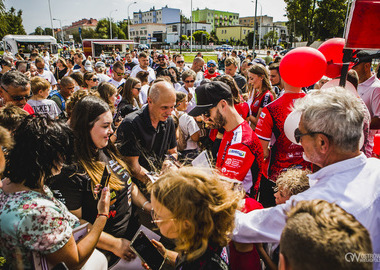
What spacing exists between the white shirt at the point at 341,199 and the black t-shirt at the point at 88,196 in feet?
3.78

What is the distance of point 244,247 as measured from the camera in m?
1.50

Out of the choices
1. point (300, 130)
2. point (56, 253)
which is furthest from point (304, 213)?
point (56, 253)

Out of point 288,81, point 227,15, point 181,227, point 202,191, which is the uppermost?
point 227,15

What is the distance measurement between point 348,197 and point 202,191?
30.3 inches

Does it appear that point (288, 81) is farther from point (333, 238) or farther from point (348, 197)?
point (333, 238)

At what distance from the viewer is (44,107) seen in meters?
4.37

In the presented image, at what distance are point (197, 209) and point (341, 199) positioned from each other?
2.49ft

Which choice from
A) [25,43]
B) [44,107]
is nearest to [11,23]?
[25,43]

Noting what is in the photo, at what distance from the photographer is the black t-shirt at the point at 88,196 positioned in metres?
1.77

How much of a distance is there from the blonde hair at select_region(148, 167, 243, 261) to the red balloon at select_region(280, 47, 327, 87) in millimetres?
1873

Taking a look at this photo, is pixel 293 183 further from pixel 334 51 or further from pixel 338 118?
pixel 334 51

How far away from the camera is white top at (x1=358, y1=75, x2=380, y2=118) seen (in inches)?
131

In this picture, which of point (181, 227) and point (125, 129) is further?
point (125, 129)

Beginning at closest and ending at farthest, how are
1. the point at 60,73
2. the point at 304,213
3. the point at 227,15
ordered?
the point at 304,213, the point at 60,73, the point at 227,15
